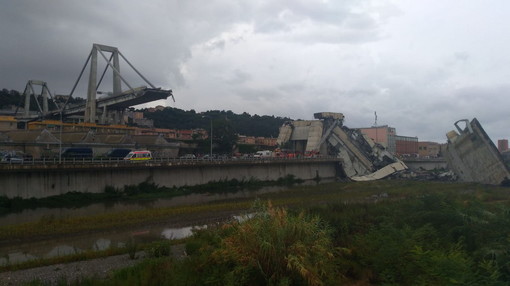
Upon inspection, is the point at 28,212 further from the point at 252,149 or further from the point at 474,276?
the point at 252,149

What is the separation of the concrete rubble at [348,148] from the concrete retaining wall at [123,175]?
8.18m

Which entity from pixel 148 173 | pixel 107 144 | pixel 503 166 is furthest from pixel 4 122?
pixel 503 166

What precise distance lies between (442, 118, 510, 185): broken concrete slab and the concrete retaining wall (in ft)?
73.4

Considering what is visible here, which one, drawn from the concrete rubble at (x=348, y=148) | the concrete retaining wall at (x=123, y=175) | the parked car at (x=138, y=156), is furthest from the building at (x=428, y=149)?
the parked car at (x=138, y=156)

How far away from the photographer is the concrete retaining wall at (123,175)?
3322cm

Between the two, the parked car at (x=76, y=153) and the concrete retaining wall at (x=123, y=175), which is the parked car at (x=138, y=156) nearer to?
the concrete retaining wall at (x=123, y=175)

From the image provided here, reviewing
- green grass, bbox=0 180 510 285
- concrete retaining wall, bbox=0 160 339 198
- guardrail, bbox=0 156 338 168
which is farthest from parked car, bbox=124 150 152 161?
green grass, bbox=0 180 510 285

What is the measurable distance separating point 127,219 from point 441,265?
68.9 ft

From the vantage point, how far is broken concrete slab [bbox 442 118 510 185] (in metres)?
44.4

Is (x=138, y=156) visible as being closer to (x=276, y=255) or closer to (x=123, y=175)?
(x=123, y=175)

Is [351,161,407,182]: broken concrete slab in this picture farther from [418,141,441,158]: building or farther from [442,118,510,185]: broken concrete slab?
[418,141,441,158]: building

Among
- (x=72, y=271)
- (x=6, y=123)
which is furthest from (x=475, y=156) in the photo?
(x=6, y=123)

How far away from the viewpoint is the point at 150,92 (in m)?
66.0

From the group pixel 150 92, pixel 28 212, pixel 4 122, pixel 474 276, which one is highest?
pixel 150 92
